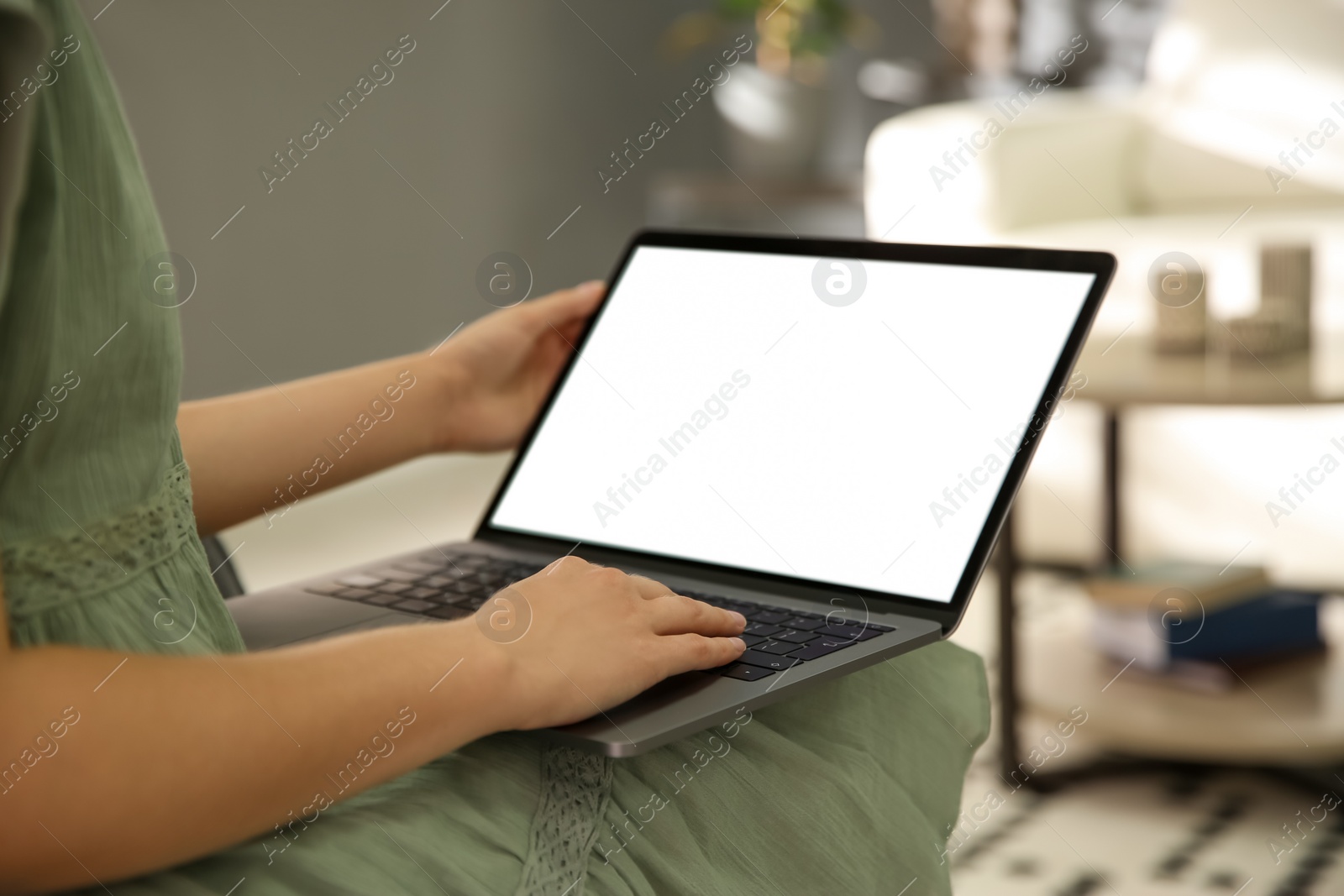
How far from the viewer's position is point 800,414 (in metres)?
0.73

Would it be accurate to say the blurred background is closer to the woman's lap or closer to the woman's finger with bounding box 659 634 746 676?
the woman's lap

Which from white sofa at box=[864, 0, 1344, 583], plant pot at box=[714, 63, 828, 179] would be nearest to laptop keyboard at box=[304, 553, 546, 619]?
white sofa at box=[864, 0, 1344, 583]

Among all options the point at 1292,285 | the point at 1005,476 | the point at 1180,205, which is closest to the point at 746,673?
the point at 1005,476

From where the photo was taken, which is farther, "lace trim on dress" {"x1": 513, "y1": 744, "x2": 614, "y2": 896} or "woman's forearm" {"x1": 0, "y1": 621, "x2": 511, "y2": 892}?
"lace trim on dress" {"x1": 513, "y1": 744, "x2": 614, "y2": 896}

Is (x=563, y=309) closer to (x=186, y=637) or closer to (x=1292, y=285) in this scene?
(x=186, y=637)

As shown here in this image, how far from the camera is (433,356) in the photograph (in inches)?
33.7

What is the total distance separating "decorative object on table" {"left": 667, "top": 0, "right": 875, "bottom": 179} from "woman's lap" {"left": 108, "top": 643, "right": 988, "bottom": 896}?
2297mm

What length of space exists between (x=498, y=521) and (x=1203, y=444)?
61.7 inches

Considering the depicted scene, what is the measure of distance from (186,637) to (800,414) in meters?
0.35

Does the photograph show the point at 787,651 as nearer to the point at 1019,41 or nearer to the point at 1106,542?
the point at 1106,542

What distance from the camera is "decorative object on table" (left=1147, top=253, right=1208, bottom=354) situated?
1.64 meters

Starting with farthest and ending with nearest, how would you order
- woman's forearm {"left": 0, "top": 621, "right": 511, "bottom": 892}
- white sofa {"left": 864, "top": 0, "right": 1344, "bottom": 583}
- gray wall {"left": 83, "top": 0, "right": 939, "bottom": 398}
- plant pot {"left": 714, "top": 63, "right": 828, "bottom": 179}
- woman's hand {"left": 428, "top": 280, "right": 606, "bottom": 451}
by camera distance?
1. plant pot {"left": 714, "top": 63, "right": 828, "bottom": 179}
2. gray wall {"left": 83, "top": 0, "right": 939, "bottom": 398}
3. white sofa {"left": 864, "top": 0, "right": 1344, "bottom": 583}
4. woman's hand {"left": 428, "top": 280, "right": 606, "bottom": 451}
5. woman's forearm {"left": 0, "top": 621, "right": 511, "bottom": 892}

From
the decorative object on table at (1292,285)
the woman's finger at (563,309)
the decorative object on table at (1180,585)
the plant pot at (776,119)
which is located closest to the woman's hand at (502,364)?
the woman's finger at (563,309)

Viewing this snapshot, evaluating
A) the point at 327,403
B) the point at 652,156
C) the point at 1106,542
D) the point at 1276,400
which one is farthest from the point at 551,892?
the point at 652,156
